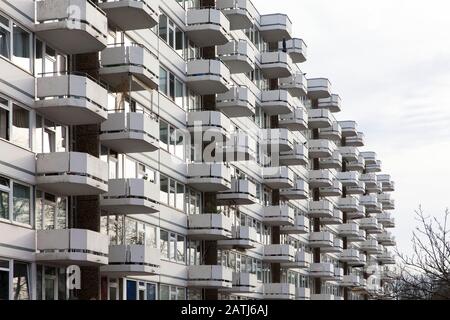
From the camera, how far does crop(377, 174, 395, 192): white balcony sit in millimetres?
121500

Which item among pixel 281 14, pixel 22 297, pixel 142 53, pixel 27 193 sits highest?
pixel 281 14

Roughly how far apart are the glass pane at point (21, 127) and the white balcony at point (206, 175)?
17.5m

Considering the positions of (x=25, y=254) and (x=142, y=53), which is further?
(x=142, y=53)

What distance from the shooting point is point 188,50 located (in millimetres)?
49500

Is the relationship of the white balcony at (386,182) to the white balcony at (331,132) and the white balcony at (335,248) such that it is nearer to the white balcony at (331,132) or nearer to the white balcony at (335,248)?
the white balcony at (331,132)

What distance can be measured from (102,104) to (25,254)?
6392 millimetres

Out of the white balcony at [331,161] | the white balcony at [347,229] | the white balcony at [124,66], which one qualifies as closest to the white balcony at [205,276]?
the white balcony at [124,66]

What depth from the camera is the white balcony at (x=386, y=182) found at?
121500 millimetres

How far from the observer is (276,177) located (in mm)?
65750

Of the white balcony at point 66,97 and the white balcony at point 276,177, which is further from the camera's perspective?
the white balcony at point 276,177

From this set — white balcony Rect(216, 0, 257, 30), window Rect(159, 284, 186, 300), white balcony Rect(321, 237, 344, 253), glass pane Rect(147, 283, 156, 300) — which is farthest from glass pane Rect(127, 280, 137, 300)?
white balcony Rect(321, 237, 344, 253)

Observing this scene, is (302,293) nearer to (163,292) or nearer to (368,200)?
(163,292)
